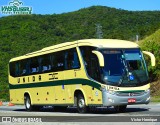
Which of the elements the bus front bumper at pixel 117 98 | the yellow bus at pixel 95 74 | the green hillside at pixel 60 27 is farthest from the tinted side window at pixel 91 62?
the green hillside at pixel 60 27

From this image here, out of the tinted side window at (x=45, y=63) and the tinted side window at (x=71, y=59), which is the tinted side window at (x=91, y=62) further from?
the tinted side window at (x=45, y=63)

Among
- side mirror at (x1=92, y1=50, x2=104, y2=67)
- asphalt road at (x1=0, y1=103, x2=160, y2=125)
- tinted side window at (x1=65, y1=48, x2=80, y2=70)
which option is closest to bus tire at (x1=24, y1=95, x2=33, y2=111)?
tinted side window at (x1=65, y1=48, x2=80, y2=70)

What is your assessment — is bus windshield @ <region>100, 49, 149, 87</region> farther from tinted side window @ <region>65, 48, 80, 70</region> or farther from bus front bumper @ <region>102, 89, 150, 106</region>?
tinted side window @ <region>65, 48, 80, 70</region>

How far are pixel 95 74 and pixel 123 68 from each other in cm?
130

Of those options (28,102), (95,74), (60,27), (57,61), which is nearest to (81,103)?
(95,74)

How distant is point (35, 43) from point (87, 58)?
3281 inches

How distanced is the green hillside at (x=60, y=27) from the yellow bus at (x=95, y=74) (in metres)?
66.7

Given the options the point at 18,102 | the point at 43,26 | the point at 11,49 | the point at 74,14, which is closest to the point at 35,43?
the point at 11,49

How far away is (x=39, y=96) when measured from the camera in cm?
2650

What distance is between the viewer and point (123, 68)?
2009cm

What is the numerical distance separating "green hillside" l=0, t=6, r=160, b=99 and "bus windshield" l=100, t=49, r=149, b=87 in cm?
7105

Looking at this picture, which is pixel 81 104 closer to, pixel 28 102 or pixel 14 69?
pixel 28 102

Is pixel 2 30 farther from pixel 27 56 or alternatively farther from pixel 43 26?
pixel 27 56

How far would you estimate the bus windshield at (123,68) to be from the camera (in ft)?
65.4
